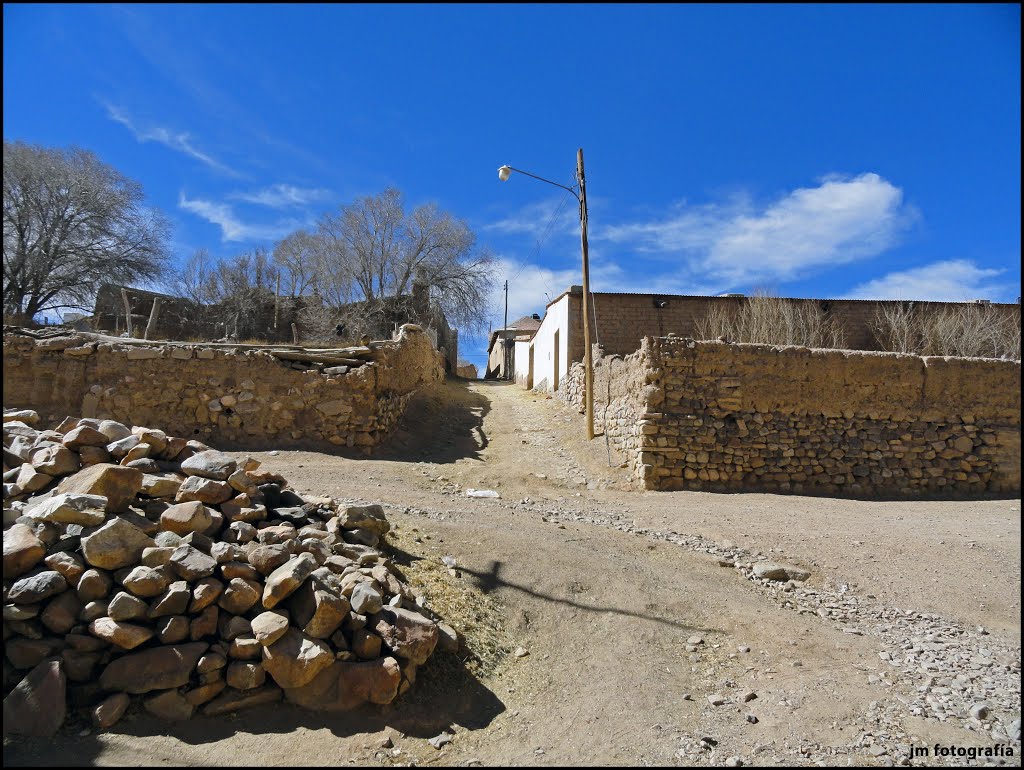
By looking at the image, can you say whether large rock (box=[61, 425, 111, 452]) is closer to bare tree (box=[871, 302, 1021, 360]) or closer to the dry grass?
the dry grass

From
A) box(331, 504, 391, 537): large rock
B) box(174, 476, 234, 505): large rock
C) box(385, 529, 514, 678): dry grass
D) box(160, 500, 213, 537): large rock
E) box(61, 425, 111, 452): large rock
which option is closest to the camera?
box(160, 500, 213, 537): large rock

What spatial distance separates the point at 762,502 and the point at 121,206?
2014 centimetres

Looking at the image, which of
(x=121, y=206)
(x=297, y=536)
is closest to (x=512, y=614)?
(x=297, y=536)

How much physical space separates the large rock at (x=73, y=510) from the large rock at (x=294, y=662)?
4.67 feet

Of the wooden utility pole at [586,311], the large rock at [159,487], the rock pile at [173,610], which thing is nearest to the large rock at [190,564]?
the rock pile at [173,610]

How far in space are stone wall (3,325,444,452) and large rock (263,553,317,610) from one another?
765 centimetres

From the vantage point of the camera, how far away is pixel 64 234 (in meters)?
18.0

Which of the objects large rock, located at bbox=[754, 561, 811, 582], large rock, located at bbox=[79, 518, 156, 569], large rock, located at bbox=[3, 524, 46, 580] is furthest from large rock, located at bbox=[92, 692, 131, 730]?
large rock, located at bbox=[754, 561, 811, 582]

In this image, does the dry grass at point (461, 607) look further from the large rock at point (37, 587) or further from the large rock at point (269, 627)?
the large rock at point (37, 587)

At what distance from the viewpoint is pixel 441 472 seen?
10289 millimetres

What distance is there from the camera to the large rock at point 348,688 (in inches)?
140

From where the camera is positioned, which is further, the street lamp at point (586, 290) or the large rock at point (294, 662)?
the street lamp at point (586, 290)

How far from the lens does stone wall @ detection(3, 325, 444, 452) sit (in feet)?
35.7

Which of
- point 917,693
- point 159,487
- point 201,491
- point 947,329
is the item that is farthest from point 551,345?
point 917,693
